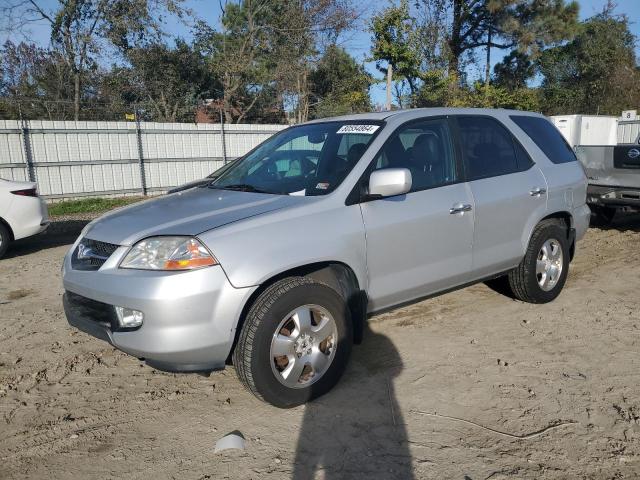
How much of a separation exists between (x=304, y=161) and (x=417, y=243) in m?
1.02

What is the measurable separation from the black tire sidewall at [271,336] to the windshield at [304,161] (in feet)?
2.26

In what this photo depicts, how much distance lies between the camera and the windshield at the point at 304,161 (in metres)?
3.51

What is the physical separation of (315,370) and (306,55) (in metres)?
20.2

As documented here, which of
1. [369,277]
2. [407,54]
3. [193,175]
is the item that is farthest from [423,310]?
[407,54]

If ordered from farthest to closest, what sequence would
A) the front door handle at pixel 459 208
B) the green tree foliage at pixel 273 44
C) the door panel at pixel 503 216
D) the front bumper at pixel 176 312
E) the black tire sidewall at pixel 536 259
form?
the green tree foliage at pixel 273 44
the black tire sidewall at pixel 536 259
the door panel at pixel 503 216
the front door handle at pixel 459 208
the front bumper at pixel 176 312

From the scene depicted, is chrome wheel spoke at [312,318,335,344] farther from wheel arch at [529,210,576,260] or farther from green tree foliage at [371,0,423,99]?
green tree foliage at [371,0,423,99]

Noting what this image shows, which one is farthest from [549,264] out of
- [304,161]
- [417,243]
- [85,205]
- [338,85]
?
[338,85]

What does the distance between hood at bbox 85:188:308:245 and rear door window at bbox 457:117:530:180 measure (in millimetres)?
1607

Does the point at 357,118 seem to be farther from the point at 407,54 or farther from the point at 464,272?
the point at 407,54

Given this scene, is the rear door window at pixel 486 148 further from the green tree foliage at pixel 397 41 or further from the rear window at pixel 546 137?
the green tree foliage at pixel 397 41

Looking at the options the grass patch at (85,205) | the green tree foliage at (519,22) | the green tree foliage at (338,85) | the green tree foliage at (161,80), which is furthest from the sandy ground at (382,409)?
the green tree foliage at (519,22)

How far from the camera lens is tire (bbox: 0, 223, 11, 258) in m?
A: 7.22

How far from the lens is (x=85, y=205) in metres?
12.7

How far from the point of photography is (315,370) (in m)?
3.22
